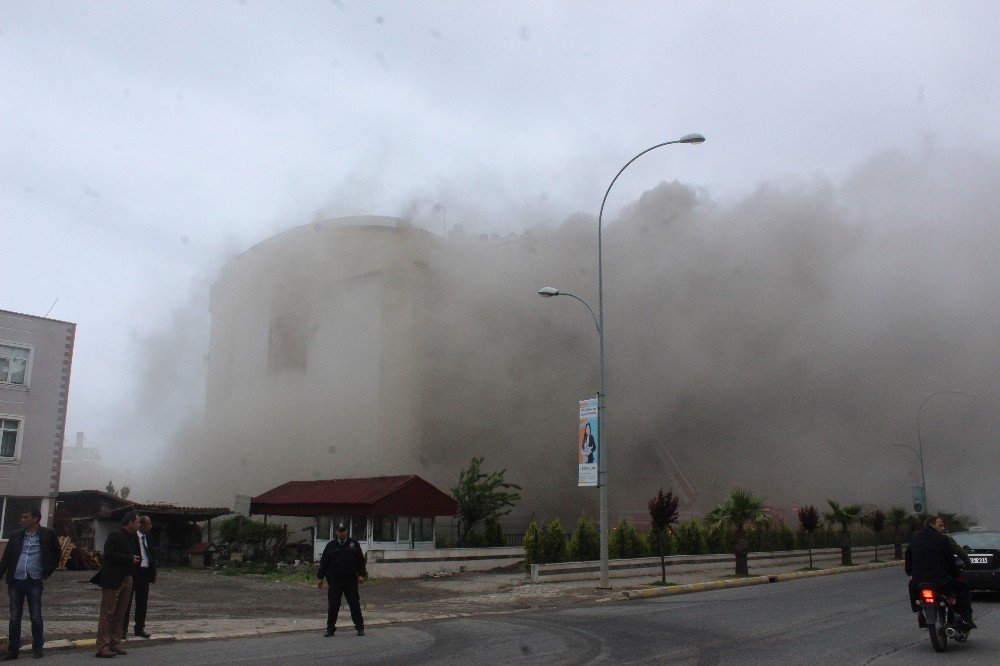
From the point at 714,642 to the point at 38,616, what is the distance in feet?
25.9

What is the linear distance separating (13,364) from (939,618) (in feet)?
83.1

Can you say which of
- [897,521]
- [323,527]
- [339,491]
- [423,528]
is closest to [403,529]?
[423,528]

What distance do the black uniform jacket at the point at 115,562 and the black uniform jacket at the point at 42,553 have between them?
495 mm

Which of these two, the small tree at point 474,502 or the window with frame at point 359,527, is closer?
the window with frame at point 359,527

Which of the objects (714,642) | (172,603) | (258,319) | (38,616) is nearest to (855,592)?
(714,642)

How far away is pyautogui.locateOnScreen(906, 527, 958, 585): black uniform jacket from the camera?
8.76 m

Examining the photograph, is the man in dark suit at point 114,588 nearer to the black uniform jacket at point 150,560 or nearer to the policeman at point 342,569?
the black uniform jacket at point 150,560

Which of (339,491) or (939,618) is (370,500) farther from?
(939,618)

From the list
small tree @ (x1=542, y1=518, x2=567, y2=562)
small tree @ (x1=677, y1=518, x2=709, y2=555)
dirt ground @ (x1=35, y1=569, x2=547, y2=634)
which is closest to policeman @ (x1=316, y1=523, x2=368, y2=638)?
dirt ground @ (x1=35, y1=569, x2=547, y2=634)

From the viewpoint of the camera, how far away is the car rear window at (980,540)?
14.4 metres

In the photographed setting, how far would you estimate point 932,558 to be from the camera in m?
8.88

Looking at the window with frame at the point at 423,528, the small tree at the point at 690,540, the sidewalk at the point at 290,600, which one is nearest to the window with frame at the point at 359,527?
the window with frame at the point at 423,528

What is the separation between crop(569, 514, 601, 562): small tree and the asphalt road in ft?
32.9

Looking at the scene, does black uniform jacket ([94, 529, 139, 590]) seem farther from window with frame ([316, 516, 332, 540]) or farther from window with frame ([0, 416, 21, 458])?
window with frame ([316, 516, 332, 540])
